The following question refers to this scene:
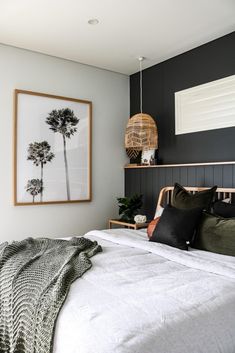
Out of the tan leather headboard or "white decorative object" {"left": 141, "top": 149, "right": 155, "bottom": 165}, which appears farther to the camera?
"white decorative object" {"left": 141, "top": 149, "right": 155, "bottom": 165}

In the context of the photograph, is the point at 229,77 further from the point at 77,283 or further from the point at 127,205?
the point at 77,283

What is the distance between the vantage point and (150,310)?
124cm

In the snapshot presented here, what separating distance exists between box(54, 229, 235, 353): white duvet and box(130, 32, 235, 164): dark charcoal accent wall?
64.7 inches

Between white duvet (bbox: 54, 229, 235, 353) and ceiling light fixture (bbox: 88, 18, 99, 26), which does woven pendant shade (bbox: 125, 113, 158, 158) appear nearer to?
ceiling light fixture (bbox: 88, 18, 99, 26)

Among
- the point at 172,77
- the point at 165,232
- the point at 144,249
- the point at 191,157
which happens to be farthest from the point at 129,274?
the point at 172,77

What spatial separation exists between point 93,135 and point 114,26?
143 centimetres

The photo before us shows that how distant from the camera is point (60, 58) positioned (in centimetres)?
372

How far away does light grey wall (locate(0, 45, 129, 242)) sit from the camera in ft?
11.0

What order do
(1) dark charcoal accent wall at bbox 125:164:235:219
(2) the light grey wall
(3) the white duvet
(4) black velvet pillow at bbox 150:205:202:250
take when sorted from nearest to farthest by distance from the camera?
1. (3) the white duvet
2. (4) black velvet pillow at bbox 150:205:202:250
3. (1) dark charcoal accent wall at bbox 125:164:235:219
4. (2) the light grey wall

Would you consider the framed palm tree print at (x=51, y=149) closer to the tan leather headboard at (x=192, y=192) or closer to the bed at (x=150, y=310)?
the tan leather headboard at (x=192, y=192)

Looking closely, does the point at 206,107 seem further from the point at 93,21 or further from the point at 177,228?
the point at 177,228

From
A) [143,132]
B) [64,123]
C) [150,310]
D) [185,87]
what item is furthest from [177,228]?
[64,123]

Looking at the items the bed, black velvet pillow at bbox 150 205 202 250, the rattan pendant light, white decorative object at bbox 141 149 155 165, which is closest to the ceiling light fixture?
the rattan pendant light

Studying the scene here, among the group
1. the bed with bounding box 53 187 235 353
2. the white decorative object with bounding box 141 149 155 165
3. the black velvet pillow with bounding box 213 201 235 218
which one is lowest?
the bed with bounding box 53 187 235 353
